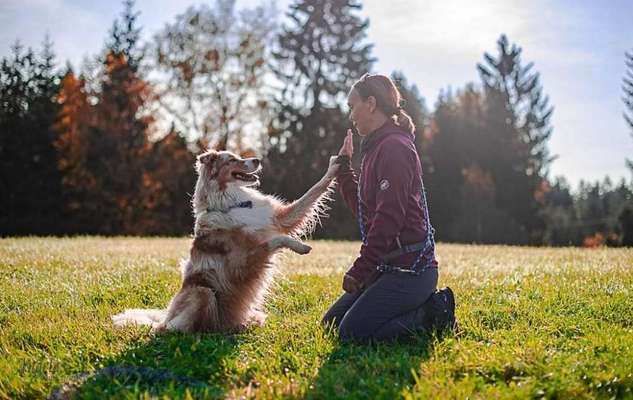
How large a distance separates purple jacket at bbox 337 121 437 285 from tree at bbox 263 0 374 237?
28340mm

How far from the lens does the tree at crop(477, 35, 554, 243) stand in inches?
1647

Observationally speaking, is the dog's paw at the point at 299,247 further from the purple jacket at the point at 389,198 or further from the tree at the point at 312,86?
the tree at the point at 312,86

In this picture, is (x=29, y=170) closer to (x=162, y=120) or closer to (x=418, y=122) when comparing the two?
(x=162, y=120)

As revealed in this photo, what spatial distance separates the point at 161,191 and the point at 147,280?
2576 centimetres

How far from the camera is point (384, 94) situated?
18.5 ft

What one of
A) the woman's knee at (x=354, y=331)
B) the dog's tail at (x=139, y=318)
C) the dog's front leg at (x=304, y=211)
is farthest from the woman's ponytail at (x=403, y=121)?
the dog's tail at (x=139, y=318)

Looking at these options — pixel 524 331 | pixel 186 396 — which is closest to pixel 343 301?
pixel 524 331

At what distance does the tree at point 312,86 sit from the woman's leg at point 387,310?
2852 centimetres

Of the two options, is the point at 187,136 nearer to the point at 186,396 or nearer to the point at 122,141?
the point at 122,141

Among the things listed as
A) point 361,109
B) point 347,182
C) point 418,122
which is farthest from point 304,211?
point 418,122

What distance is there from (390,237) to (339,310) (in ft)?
3.98

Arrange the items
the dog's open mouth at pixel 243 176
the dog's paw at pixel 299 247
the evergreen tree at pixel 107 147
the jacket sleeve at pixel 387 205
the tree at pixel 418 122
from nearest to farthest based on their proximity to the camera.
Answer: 1. the jacket sleeve at pixel 387 205
2. the dog's paw at pixel 299 247
3. the dog's open mouth at pixel 243 176
4. the evergreen tree at pixel 107 147
5. the tree at pixel 418 122

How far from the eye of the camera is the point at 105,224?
3266 cm

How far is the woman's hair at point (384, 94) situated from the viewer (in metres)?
5.64
